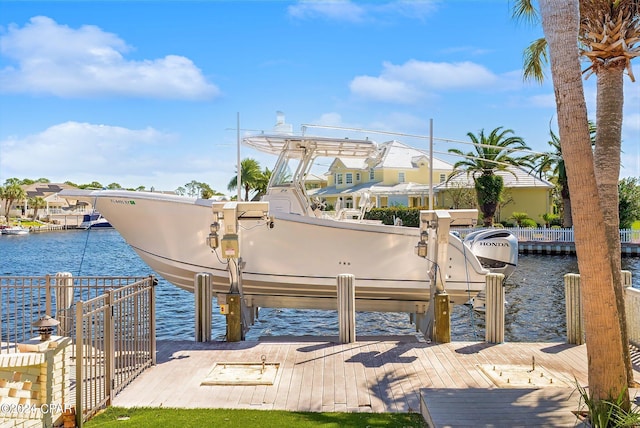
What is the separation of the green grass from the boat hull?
622 centimetres

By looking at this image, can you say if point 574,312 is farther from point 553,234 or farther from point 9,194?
point 9,194

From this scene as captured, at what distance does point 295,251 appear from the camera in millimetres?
12242

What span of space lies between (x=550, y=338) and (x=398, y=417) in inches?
368

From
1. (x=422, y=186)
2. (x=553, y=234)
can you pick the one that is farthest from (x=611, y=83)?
(x=422, y=186)

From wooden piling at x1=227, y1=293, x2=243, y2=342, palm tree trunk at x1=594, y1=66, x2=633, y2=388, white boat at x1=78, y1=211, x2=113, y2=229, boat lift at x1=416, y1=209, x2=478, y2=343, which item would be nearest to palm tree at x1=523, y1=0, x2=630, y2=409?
palm tree trunk at x1=594, y1=66, x2=633, y2=388

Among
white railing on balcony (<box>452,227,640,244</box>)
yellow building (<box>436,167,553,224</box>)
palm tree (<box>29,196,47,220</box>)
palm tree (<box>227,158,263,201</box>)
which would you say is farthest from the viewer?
palm tree (<box>29,196,47,220</box>)

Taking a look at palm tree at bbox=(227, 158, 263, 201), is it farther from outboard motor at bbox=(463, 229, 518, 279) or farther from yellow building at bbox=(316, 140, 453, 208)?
outboard motor at bbox=(463, 229, 518, 279)

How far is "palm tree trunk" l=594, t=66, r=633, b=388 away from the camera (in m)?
6.83

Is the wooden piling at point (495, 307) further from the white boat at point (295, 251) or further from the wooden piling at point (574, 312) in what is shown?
the white boat at point (295, 251)

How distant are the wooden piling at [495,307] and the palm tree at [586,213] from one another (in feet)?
13.6

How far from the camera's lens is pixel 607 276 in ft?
15.7

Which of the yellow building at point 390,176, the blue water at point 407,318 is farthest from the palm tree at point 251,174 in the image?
the blue water at point 407,318

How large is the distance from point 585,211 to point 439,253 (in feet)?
17.0

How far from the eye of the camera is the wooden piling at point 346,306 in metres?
Result: 9.14
